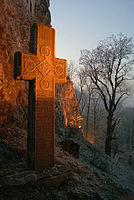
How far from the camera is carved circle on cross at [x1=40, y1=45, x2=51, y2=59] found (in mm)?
3432

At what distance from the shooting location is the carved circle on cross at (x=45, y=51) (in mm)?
3432

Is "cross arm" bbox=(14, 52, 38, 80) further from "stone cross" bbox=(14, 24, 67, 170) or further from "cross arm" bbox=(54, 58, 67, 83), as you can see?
"cross arm" bbox=(54, 58, 67, 83)

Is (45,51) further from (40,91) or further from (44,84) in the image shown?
(40,91)

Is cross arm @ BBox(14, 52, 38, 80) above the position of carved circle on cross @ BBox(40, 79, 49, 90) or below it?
above

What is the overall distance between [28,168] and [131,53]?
11.8m

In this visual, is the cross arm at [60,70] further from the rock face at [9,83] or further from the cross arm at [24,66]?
the rock face at [9,83]

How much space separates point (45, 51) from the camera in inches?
137

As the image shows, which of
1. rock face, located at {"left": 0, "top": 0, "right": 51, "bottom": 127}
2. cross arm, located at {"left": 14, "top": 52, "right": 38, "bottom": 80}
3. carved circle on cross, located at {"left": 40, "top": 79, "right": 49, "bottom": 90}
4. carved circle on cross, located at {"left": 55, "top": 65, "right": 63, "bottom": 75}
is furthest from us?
rock face, located at {"left": 0, "top": 0, "right": 51, "bottom": 127}

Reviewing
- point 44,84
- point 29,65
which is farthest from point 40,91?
point 29,65

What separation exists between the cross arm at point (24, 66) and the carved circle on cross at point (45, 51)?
1.00ft

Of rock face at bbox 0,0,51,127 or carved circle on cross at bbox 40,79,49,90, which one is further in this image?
rock face at bbox 0,0,51,127

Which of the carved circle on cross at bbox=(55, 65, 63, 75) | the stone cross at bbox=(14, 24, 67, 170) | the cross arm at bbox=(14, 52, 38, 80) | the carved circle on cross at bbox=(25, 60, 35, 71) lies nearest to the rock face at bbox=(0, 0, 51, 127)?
the stone cross at bbox=(14, 24, 67, 170)

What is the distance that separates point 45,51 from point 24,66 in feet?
2.33

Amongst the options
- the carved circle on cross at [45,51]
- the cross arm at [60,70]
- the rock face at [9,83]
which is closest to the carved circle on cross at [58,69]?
the cross arm at [60,70]
